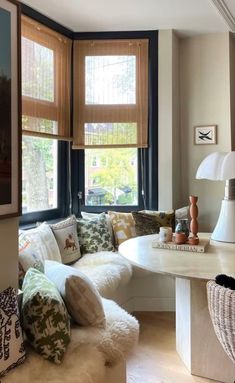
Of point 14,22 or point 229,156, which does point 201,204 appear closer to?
point 229,156

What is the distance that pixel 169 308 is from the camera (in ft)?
11.6

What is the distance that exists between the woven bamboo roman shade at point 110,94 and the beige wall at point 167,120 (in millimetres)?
160

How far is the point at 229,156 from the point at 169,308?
161 cm

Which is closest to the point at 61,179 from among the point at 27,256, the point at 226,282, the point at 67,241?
the point at 67,241

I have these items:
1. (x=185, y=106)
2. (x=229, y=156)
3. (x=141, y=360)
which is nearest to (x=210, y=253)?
(x=229, y=156)

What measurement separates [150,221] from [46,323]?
6.81ft

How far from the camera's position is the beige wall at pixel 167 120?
3.97m

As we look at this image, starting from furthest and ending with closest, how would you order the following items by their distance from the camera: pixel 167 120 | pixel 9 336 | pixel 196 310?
1. pixel 167 120
2. pixel 196 310
3. pixel 9 336

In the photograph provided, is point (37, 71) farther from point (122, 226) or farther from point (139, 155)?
point (122, 226)

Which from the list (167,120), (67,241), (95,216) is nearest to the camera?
(67,241)

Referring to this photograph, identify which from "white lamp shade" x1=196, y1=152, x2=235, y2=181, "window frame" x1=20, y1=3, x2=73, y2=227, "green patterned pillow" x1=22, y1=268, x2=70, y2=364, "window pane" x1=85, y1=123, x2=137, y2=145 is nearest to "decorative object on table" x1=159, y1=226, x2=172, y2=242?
"white lamp shade" x1=196, y1=152, x2=235, y2=181

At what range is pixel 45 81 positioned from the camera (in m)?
3.66

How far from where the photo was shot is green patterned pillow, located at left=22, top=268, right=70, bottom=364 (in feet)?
5.31

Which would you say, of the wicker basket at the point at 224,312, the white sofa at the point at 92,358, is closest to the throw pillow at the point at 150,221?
the white sofa at the point at 92,358
